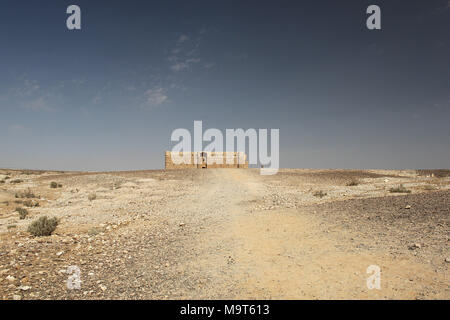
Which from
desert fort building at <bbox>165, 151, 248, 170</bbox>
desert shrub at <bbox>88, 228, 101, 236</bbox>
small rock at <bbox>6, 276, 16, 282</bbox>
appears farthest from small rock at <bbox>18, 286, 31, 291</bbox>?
desert fort building at <bbox>165, 151, 248, 170</bbox>

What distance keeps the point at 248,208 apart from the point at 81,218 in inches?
302

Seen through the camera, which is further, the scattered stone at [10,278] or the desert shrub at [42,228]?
the desert shrub at [42,228]

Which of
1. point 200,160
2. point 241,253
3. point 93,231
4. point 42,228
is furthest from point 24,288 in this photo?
point 200,160

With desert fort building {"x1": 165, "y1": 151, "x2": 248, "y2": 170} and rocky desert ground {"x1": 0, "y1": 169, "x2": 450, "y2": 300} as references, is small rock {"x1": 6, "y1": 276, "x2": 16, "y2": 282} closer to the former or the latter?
rocky desert ground {"x1": 0, "y1": 169, "x2": 450, "y2": 300}

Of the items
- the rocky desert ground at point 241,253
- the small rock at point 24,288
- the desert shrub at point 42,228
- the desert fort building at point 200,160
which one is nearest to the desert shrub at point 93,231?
the rocky desert ground at point 241,253

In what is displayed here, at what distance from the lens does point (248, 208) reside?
1271 cm

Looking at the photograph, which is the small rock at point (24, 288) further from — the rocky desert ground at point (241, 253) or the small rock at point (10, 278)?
the small rock at point (10, 278)

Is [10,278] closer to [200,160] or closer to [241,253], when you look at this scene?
[241,253]

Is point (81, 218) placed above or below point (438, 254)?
below
